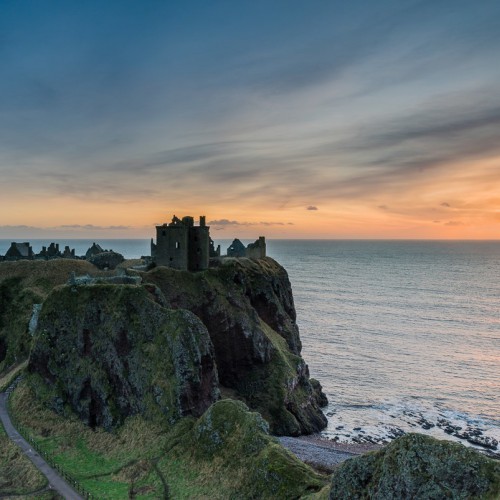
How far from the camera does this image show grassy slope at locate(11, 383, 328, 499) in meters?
35.6

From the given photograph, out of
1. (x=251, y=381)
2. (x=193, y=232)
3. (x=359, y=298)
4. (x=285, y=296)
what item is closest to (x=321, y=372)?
(x=285, y=296)

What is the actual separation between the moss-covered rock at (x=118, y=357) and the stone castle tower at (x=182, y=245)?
17.4 metres

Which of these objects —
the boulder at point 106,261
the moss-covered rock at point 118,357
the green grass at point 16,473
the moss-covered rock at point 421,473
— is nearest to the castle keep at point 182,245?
the moss-covered rock at point 118,357

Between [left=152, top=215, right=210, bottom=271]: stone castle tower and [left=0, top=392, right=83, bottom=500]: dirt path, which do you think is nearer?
[left=0, top=392, right=83, bottom=500]: dirt path

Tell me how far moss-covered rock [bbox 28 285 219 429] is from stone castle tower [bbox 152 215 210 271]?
17396mm

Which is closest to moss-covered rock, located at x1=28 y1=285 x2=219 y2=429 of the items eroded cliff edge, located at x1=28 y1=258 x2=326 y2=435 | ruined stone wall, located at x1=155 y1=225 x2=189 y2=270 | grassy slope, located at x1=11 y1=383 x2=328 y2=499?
eroded cliff edge, located at x1=28 y1=258 x2=326 y2=435

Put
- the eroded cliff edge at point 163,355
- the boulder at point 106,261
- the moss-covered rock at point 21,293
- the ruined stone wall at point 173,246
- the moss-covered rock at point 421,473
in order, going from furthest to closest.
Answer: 1. the boulder at point 106,261
2. the ruined stone wall at point 173,246
3. the moss-covered rock at point 21,293
4. the eroded cliff edge at point 163,355
5. the moss-covered rock at point 421,473

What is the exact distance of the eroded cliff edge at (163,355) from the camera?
50688 millimetres

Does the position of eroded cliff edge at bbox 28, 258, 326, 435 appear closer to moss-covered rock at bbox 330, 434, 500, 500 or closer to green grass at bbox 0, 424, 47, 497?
green grass at bbox 0, 424, 47, 497

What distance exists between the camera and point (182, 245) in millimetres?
77125

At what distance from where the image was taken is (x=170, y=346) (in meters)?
51.1

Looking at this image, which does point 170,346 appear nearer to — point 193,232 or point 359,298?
point 193,232

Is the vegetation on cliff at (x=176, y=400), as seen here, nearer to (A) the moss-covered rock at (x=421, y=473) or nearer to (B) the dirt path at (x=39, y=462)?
(A) the moss-covered rock at (x=421, y=473)

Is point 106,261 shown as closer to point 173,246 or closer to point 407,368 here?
point 173,246
